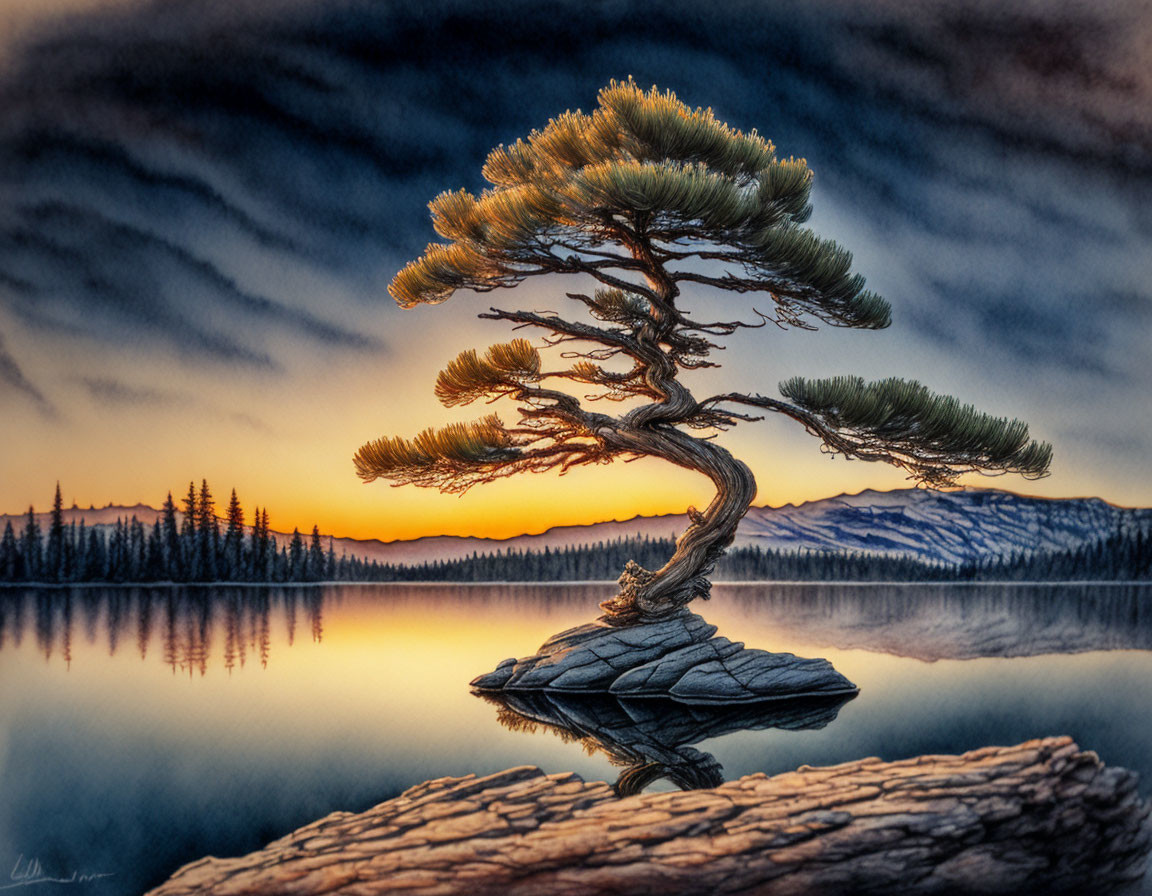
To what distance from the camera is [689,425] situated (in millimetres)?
7020

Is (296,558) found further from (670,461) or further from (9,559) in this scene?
(670,461)

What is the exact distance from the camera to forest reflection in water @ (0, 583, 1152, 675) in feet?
26.9

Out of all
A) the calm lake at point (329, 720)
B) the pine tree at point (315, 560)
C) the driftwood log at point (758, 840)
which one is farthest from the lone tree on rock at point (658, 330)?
the pine tree at point (315, 560)

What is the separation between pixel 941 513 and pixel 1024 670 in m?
45.7

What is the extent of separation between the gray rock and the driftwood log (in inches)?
111

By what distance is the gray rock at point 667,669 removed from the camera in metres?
6.12

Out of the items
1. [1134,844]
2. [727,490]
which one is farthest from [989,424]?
[1134,844]

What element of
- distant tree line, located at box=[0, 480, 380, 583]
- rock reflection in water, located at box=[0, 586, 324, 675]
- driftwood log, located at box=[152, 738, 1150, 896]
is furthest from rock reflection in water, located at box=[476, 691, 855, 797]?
distant tree line, located at box=[0, 480, 380, 583]

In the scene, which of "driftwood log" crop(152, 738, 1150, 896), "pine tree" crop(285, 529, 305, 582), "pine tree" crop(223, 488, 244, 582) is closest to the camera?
"driftwood log" crop(152, 738, 1150, 896)

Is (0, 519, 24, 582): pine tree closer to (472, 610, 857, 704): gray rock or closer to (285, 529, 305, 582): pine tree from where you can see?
(285, 529, 305, 582): pine tree

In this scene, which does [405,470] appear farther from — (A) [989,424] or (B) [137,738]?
(A) [989,424]
